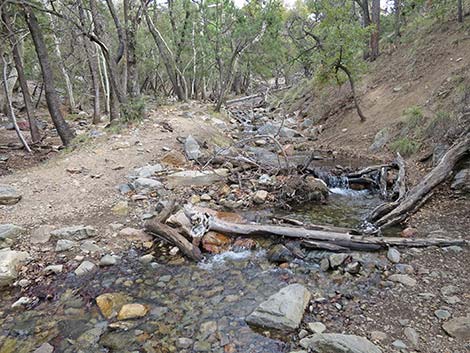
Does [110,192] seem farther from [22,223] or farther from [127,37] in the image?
[127,37]

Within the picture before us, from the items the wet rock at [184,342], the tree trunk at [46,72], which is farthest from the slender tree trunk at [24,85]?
the wet rock at [184,342]

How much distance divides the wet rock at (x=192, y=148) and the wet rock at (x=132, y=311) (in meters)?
4.94

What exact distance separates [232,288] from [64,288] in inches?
78.8

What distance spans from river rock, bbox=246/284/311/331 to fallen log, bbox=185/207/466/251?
1189 millimetres

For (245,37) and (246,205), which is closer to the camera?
(246,205)

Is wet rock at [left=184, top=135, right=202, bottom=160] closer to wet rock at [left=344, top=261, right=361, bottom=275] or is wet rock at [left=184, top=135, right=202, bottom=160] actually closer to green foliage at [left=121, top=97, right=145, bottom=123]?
green foliage at [left=121, top=97, right=145, bottom=123]

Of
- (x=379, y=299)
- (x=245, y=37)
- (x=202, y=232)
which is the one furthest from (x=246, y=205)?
(x=245, y=37)

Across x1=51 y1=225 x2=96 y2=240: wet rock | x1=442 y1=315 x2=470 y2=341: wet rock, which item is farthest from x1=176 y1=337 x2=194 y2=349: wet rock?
x1=51 y1=225 x2=96 y2=240: wet rock

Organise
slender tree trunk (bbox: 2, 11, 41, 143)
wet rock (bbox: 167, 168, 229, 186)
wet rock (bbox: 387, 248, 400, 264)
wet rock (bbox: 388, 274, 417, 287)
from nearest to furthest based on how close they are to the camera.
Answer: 1. wet rock (bbox: 388, 274, 417, 287)
2. wet rock (bbox: 387, 248, 400, 264)
3. wet rock (bbox: 167, 168, 229, 186)
4. slender tree trunk (bbox: 2, 11, 41, 143)

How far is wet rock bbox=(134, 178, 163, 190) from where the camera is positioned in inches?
258

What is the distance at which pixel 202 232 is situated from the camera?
481 cm

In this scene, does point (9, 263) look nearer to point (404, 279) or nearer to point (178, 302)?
point (178, 302)

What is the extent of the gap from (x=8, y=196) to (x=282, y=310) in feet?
16.1

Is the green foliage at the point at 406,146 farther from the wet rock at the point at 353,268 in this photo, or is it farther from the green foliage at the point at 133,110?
the green foliage at the point at 133,110
